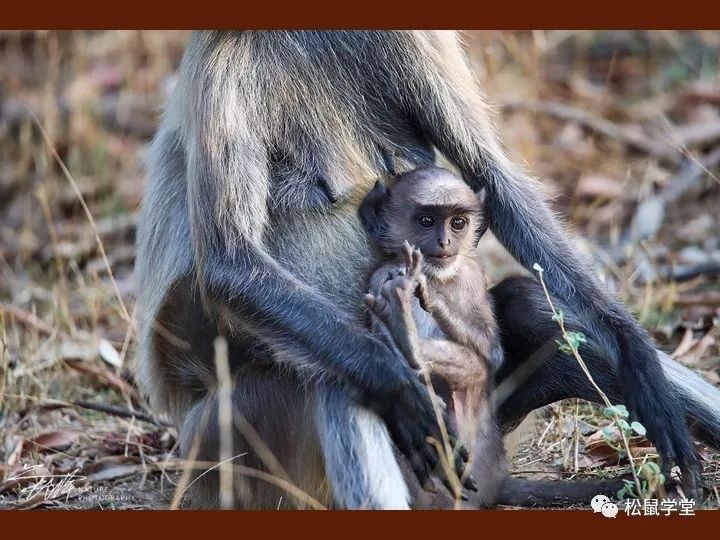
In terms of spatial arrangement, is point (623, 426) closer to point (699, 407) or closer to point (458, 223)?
point (699, 407)

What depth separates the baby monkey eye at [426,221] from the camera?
4.36 meters

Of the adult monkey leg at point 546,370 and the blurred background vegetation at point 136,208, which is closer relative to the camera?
the adult monkey leg at point 546,370

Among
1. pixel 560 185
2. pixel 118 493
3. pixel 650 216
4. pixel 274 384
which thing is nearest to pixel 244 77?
pixel 274 384

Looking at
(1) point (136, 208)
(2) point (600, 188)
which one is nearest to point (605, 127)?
(2) point (600, 188)

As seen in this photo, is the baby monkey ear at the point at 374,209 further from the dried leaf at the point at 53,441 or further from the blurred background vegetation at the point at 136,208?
the dried leaf at the point at 53,441

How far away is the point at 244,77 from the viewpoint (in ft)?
14.5

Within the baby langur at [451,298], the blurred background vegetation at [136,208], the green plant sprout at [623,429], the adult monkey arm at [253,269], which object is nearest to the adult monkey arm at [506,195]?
the green plant sprout at [623,429]

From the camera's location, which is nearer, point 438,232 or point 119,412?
point 438,232

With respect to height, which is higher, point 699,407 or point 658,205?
point 658,205

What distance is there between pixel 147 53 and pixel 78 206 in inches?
82.3

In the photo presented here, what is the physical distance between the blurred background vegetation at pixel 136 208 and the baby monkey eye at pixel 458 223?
84 cm

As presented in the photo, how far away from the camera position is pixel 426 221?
4.37 m

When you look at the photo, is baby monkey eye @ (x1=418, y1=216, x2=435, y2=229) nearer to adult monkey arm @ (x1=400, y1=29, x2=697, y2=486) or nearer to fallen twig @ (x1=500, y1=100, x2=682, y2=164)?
adult monkey arm @ (x1=400, y1=29, x2=697, y2=486)

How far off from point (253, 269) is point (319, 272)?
1.13 feet
